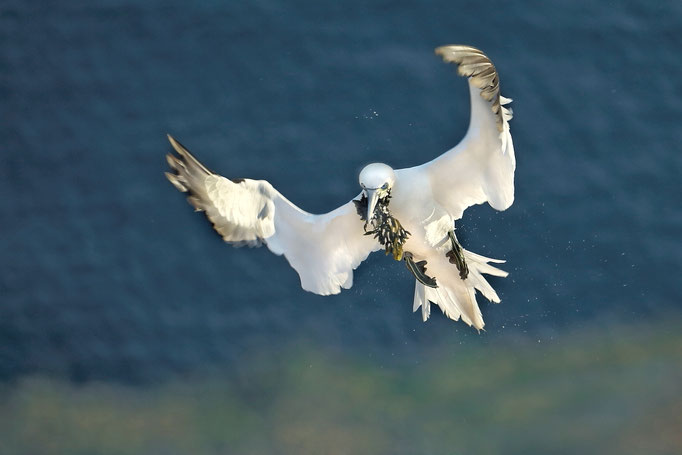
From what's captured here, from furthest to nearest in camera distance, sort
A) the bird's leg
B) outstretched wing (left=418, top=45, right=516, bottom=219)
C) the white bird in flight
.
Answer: the bird's leg → the white bird in flight → outstretched wing (left=418, top=45, right=516, bottom=219)

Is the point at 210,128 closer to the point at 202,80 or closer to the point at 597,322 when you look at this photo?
the point at 202,80

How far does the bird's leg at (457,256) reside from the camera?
1184 cm

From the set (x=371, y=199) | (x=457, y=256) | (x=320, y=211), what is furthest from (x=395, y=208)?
(x=320, y=211)

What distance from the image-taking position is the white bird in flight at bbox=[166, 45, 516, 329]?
34.7 ft

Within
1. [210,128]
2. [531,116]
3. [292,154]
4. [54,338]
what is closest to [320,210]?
[292,154]

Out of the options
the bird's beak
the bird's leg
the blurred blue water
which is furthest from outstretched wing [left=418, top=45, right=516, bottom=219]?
the blurred blue water

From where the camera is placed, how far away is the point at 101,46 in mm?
14719

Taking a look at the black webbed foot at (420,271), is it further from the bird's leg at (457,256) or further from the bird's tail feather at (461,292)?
the bird's leg at (457,256)

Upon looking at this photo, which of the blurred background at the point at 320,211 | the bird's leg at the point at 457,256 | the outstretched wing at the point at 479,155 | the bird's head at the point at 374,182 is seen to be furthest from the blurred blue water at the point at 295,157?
the bird's head at the point at 374,182

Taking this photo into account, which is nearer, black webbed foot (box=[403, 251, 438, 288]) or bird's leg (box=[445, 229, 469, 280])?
bird's leg (box=[445, 229, 469, 280])

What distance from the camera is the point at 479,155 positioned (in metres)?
10.9

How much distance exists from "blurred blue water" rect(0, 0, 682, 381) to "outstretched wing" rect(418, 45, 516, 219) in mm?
2023

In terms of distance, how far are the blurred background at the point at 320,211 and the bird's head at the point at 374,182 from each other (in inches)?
99.5

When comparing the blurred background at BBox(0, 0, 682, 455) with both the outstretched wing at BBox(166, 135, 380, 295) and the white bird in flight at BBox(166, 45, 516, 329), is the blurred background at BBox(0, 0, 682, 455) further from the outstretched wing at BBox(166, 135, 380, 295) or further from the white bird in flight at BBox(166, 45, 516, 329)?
the outstretched wing at BBox(166, 135, 380, 295)
